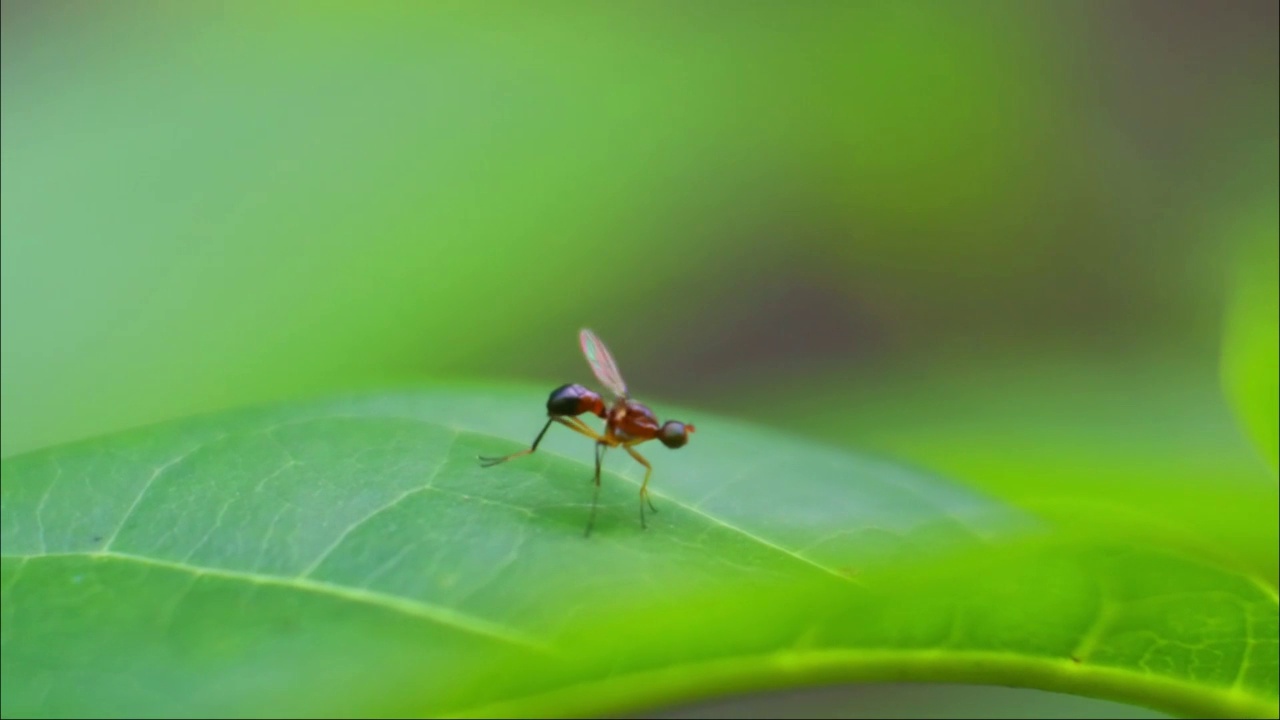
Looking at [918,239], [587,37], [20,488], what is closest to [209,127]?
[587,37]

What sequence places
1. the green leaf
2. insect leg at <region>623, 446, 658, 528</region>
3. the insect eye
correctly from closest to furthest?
the green leaf, insect leg at <region>623, 446, 658, 528</region>, the insect eye

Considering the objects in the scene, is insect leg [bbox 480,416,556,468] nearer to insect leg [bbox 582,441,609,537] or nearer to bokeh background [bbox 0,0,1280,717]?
insect leg [bbox 582,441,609,537]

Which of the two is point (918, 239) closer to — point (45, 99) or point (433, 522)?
point (45, 99)

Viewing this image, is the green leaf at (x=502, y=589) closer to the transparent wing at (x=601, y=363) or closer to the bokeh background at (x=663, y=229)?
the bokeh background at (x=663, y=229)

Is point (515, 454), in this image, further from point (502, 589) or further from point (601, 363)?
point (601, 363)

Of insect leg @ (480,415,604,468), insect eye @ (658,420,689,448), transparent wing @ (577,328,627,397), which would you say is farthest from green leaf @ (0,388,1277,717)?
transparent wing @ (577,328,627,397)

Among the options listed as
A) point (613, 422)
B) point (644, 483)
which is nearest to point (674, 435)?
point (613, 422)
